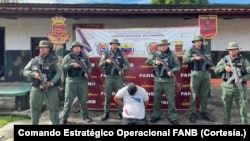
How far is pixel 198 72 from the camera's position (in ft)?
23.4

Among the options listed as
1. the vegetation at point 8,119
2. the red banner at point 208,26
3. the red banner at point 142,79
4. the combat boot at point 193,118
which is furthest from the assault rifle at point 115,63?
the red banner at point 208,26

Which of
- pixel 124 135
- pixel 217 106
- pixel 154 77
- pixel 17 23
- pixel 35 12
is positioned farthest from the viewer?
pixel 17 23

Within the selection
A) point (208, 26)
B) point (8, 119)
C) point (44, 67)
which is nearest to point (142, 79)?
point (44, 67)

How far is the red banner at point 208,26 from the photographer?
9102mm

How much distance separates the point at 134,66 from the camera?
791cm

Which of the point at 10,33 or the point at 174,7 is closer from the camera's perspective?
the point at 174,7

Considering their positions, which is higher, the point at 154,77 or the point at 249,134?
the point at 154,77

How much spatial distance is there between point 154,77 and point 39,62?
265 cm

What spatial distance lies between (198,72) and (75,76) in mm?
2696

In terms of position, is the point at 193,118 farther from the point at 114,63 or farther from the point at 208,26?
the point at 208,26

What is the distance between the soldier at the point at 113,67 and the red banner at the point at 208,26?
9.47ft

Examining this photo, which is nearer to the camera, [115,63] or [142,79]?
[115,63]

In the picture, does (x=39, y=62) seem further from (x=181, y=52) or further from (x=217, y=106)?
(x=217, y=106)

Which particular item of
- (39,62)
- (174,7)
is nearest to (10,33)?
(174,7)
